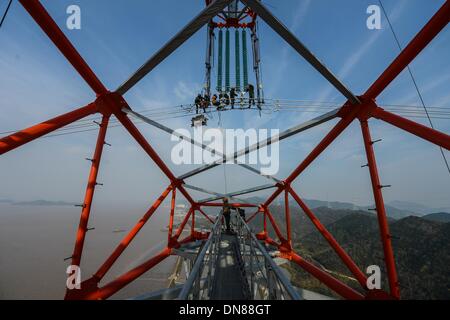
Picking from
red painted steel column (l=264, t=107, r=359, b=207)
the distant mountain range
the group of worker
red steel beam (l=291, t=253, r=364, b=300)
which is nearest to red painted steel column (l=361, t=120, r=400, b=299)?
red painted steel column (l=264, t=107, r=359, b=207)

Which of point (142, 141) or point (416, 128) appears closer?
point (416, 128)

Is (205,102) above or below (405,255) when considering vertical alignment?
above

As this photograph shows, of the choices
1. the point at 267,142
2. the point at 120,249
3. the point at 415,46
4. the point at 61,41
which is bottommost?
the point at 120,249

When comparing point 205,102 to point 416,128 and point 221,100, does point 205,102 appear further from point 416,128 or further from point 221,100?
point 416,128

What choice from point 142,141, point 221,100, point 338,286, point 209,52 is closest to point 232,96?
point 221,100

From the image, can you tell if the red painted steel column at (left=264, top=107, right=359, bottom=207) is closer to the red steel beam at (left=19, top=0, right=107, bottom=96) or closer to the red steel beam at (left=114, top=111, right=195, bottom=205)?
the red steel beam at (left=114, top=111, right=195, bottom=205)

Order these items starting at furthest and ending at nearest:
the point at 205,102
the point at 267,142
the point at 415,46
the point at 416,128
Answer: the point at 205,102 → the point at 267,142 → the point at 416,128 → the point at 415,46

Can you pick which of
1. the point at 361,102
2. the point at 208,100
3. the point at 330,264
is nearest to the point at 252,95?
the point at 208,100
